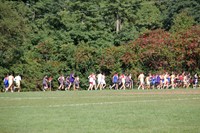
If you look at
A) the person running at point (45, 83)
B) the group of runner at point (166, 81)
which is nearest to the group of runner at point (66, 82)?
the person running at point (45, 83)

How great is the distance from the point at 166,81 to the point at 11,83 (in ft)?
51.0

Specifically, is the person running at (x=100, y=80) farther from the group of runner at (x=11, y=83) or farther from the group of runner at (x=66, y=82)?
the group of runner at (x=11, y=83)

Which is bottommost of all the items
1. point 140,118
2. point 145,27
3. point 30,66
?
point 140,118

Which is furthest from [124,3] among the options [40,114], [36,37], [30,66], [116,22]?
[40,114]

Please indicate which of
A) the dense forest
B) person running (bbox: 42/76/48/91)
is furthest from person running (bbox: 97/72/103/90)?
the dense forest

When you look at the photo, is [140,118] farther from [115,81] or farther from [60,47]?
[60,47]

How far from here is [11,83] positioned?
48.3 metres

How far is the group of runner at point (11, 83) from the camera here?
159 ft

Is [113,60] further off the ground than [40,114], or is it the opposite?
[113,60]

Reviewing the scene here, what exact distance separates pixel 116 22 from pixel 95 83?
89.3 ft

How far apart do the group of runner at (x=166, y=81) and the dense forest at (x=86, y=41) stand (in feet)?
10.5

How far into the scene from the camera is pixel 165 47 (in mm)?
60375

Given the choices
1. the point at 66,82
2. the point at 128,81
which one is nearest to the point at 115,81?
the point at 128,81

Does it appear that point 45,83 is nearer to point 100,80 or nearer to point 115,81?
point 100,80
